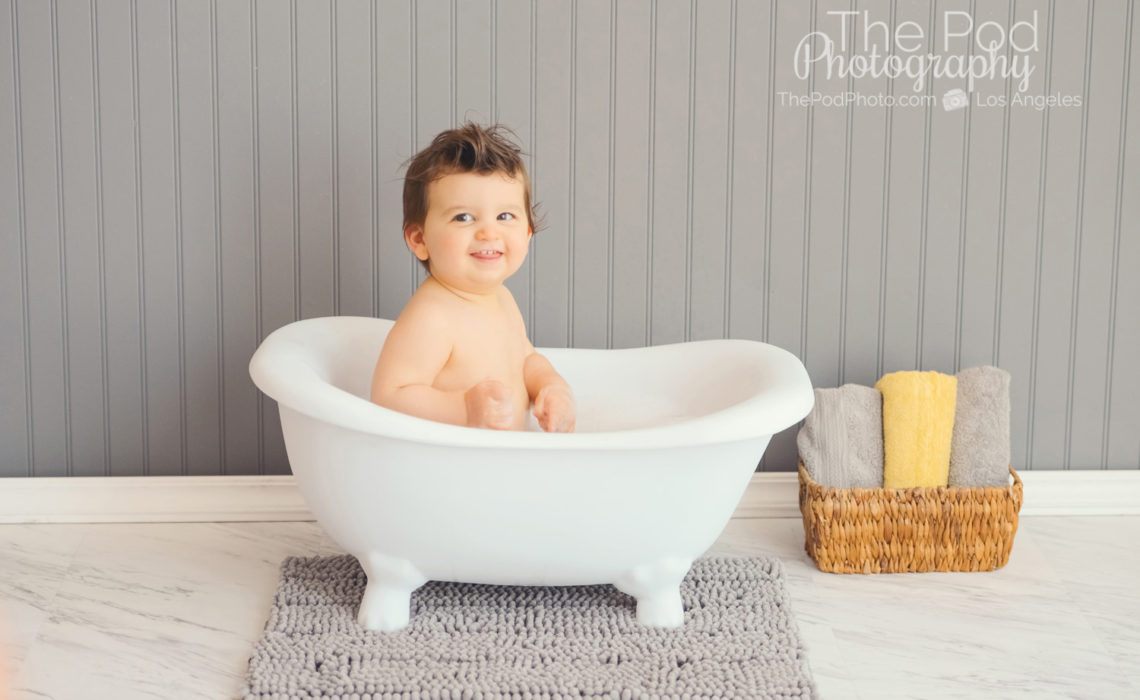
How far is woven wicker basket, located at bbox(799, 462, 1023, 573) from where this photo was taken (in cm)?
189

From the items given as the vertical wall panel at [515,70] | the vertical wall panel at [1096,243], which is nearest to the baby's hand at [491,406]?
the vertical wall panel at [515,70]

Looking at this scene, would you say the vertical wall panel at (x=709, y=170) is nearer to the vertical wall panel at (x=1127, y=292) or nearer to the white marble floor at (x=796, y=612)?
the white marble floor at (x=796, y=612)

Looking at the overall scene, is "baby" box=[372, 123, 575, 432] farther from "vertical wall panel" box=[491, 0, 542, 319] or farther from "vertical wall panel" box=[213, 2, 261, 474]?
"vertical wall panel" box=[213, 2, 261, 474]

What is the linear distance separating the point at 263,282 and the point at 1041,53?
1.54 m

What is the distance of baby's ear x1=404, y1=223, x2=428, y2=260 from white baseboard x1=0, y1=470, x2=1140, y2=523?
64cm

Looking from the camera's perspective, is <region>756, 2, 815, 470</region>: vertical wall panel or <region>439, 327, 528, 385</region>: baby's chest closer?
<region>439, 327, 528, 385</region>: baby's chest

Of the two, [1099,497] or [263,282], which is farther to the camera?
[1099,497]

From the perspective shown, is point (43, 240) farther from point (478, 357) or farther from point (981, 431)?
point (981, 431)

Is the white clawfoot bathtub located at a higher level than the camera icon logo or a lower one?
lower

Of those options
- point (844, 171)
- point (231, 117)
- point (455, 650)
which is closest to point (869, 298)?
point (844, 171)

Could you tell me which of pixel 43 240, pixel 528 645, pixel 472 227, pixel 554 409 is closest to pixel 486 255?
pixel 472 227

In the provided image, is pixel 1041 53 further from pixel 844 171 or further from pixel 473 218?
pixel 473 218

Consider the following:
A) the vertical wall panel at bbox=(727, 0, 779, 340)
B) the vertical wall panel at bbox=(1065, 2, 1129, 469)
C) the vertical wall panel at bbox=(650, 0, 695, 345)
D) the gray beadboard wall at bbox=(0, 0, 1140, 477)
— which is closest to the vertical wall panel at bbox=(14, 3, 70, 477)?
the gray beadboard wall at bbox=(0, 0, 1140, 477)

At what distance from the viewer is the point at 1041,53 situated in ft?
6.84
